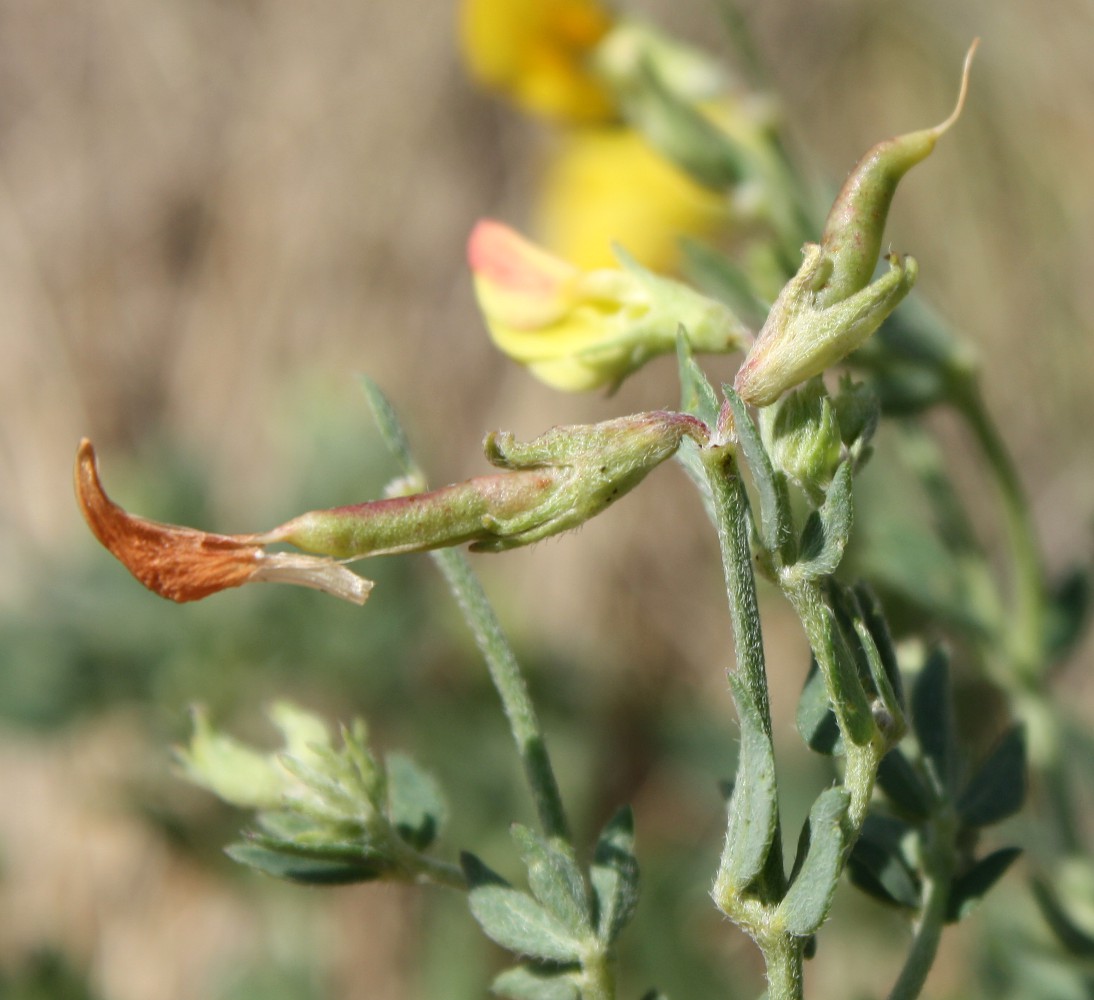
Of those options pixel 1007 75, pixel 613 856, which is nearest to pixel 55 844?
pixel 613 856

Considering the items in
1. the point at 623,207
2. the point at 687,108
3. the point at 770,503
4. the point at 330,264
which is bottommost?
the point at 330,264

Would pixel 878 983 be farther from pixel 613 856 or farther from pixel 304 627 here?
pixel 613 856

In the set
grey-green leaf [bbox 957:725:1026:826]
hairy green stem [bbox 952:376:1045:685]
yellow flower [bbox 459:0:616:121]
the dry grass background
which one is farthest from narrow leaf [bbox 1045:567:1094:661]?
the dry grass background

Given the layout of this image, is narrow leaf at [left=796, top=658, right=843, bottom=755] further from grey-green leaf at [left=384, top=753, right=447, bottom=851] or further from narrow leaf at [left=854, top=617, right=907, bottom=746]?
grey-green leaf at [left=384, top=753, right=447, bottom=851]

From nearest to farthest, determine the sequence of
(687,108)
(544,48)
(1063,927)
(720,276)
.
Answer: (1063,927)
(720,276)
(687,108)
(544,48)

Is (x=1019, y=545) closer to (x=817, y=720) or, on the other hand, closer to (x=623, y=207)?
(x=817, y=720)

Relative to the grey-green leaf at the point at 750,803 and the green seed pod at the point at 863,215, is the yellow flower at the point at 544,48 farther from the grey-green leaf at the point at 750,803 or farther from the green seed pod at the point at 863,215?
the grey-green leaf at the point at 750,803

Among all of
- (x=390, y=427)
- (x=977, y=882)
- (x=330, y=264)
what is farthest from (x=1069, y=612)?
(x=330, y=264)
